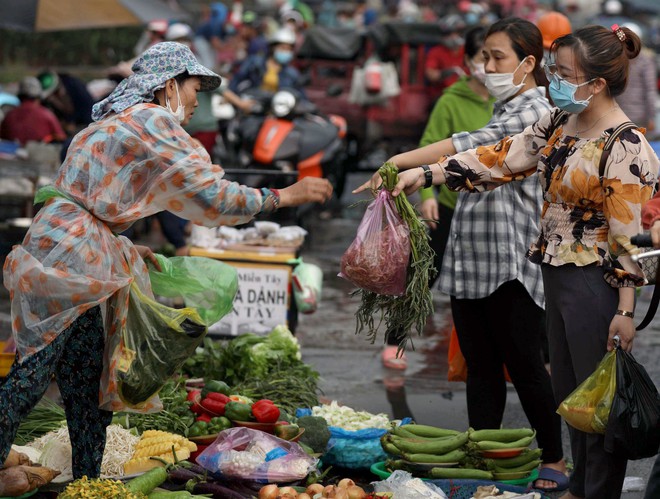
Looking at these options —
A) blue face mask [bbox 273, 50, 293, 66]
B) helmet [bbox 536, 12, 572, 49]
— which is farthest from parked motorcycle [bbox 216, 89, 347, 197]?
helmet [bbox 536, 12, 572, 49]

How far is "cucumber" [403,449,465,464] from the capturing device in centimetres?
523

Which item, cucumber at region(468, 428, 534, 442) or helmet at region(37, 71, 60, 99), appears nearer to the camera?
→ cucumber at region(468, 428, 534, 442)

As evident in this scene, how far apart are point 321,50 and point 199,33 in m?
5.35

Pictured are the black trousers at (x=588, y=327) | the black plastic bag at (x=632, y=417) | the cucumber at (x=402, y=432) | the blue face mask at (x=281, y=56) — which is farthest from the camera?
the blue face mask at (x=281, y=56)

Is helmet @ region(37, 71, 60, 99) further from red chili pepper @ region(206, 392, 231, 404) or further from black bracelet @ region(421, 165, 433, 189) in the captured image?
black bracelet @ region(421, 165, 433, 189)

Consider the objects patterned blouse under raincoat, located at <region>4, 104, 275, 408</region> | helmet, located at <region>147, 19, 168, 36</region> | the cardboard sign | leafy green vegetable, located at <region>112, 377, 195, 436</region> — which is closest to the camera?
patterned blouse under raincoat, located at <region>4, 104, 275, 408</region>

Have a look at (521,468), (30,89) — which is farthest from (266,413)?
(30,89)

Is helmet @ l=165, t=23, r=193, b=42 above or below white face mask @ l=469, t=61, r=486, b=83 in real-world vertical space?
above

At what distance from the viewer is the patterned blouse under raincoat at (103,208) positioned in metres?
4.30

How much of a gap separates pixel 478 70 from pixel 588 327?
216 cm

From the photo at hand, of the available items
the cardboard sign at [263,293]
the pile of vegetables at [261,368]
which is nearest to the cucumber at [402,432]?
the pile of vegetables at [261,368]

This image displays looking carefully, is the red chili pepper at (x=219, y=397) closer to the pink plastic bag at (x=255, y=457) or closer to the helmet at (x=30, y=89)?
the pink plastic bag at (x=255, y=457)

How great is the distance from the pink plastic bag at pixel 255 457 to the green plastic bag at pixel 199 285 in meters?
0.60

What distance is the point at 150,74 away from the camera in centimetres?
457
